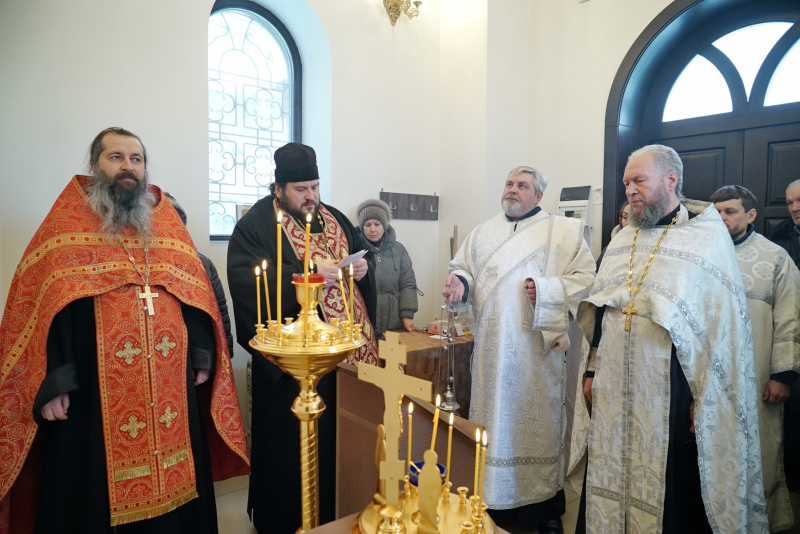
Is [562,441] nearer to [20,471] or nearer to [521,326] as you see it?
[521,326]

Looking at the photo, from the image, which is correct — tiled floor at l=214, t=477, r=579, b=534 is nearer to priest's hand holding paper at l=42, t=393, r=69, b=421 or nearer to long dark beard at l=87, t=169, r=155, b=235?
priest's hand holding paper at l=42, t=393, r=69, b=421

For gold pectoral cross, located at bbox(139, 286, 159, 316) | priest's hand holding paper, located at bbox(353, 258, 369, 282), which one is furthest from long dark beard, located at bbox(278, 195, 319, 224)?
gold pectoral cross, located at bbox(139, 286, 159, 316)

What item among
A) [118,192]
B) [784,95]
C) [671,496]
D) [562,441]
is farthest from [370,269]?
[784,95]

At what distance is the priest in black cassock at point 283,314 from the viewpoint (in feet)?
9.04

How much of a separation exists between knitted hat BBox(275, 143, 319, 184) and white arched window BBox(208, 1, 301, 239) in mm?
1867

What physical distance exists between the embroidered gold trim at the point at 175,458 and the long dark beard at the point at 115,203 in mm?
1038

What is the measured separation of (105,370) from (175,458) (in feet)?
1.63

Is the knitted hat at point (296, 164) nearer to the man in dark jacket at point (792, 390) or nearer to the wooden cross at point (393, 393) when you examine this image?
the wooden cross at point (393, 393)

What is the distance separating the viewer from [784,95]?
14.4 feet

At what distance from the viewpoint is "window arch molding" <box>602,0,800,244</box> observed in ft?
14.6

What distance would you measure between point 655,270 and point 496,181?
9.97ft

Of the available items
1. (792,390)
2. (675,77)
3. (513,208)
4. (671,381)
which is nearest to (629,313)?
(671,381)

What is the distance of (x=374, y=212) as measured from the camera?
16.0 ft

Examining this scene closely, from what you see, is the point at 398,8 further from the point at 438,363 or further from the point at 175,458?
the point at 175,458
